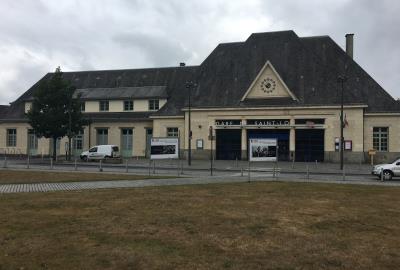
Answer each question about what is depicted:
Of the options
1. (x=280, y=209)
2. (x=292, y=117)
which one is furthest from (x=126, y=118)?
(x=280, y=209)

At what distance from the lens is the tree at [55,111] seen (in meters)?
44.4

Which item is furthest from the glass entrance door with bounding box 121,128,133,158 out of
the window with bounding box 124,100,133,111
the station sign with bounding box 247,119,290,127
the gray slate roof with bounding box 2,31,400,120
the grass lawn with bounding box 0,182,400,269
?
the grass lawn with bounding box 0,182,400,269

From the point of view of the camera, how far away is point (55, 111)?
147 ft

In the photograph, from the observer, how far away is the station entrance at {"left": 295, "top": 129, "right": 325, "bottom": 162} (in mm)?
45469

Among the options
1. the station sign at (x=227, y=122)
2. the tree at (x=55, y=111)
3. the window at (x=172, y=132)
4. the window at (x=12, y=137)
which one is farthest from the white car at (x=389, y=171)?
the window at (x=12, y=137)

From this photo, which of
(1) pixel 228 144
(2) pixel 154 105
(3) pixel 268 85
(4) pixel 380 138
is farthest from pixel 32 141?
(4) pixel 380 138

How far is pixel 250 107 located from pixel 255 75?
5035mm

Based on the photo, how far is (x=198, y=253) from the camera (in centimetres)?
737

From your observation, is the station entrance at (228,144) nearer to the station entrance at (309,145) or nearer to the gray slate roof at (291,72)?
the gray slate roof at (291,72)

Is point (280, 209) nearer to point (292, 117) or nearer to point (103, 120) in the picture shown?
point (292, 117)

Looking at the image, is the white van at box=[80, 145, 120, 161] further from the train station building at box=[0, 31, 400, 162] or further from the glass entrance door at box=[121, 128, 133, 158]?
the glass entrance door at box=[121, 128, 133, 158]

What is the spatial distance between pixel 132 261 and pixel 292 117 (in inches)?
1592

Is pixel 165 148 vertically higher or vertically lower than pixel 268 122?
lower

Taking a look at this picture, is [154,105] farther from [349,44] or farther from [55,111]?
[349,44]
